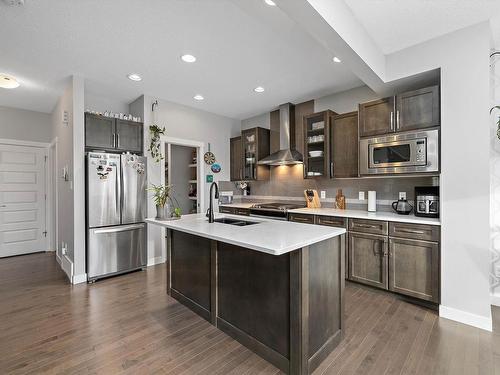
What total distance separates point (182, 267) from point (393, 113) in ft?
9.62

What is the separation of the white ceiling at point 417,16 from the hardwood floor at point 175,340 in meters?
2.74

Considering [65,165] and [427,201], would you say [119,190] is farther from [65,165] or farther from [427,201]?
[427,201]

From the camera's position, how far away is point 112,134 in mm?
3715

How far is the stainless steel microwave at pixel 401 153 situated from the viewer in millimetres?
2584

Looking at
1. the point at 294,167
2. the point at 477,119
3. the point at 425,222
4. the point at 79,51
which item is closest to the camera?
the point at 477,119

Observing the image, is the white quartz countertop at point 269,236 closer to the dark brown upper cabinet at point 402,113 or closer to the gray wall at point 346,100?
the dark brown upper cabinet at point 402,113

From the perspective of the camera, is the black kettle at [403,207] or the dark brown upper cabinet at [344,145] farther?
the dark brown upper cabinet at [344,145]

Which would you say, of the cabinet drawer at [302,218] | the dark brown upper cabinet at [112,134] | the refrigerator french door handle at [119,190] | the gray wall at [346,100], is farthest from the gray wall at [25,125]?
the gray wall at [346,100]

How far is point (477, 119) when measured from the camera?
7.40ft

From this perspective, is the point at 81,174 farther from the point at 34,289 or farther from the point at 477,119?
the point at 477,119

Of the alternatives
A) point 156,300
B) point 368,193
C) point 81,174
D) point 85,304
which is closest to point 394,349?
point 368,193

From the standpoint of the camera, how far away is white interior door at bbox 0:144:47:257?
454 centimetres

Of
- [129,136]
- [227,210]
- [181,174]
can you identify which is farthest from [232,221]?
[181,174]

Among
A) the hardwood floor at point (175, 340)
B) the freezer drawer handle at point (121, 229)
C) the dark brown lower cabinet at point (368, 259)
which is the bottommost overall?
the hardwood floor at point (175, 340)
